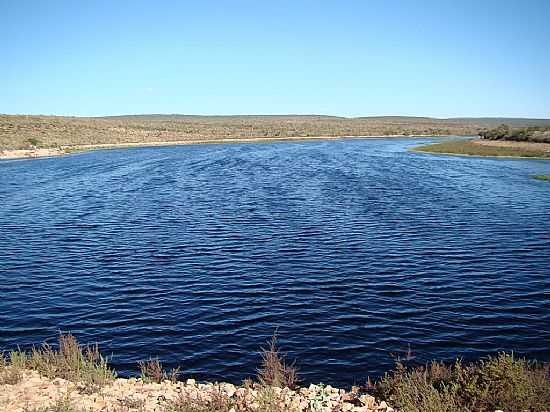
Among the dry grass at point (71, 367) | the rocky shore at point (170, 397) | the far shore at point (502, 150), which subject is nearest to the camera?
the rocky shore at point (170, 397)

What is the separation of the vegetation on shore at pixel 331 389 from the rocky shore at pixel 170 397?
19mm

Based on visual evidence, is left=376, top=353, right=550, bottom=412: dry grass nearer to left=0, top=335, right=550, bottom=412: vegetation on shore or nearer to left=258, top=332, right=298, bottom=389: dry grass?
left=0, top=335, right=550, bottom=412: vegetation on shore

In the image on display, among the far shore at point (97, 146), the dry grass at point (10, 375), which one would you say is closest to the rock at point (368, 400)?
the dry grass at point (10, 375)

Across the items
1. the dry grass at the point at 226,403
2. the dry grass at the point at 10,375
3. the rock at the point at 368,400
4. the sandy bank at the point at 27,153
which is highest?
the sandy bank at the point at 27,153

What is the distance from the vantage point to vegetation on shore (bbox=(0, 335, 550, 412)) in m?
8.37

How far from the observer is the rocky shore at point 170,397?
27.9 feet

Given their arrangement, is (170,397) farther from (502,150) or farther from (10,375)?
(502,150)

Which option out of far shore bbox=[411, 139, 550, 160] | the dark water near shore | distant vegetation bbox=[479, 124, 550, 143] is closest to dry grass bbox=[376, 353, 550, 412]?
the dark water near shore

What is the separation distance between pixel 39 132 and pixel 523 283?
9792 centimetres

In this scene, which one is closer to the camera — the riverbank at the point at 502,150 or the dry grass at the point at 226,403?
the dry grass at the point at 226,403

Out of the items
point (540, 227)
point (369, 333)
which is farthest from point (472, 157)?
point (369, 333)

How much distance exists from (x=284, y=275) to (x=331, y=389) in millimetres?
7747

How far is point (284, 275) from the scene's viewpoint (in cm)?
1745

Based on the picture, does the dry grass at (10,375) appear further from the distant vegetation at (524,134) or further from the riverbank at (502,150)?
the distant vegetation at (524,134)
